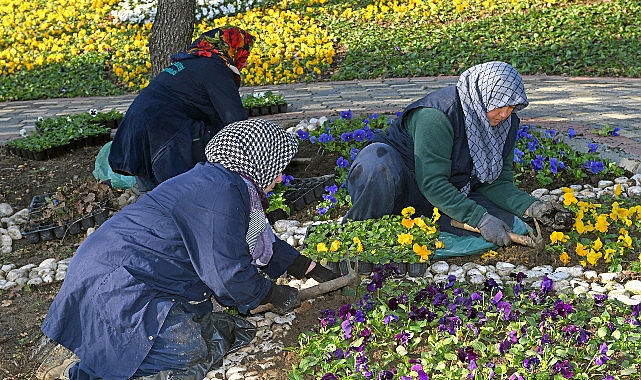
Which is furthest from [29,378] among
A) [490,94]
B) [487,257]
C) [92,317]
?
[490,94]

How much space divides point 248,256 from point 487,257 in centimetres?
147

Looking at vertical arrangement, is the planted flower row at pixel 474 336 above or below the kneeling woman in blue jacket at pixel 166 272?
below

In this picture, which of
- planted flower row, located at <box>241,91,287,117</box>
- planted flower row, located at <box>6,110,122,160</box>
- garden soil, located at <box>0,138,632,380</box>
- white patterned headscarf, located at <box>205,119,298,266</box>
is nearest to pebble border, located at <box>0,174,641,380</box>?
garden soil, located at <box>0,138,632,380</box>

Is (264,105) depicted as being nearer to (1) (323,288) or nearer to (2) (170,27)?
(2) (170,27)

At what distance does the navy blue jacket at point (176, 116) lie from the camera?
4.84m

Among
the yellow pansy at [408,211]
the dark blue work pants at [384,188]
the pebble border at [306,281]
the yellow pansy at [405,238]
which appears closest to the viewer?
the pebble border at [306,281]

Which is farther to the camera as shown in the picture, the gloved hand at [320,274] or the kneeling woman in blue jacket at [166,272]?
the gloved hand at [320,274]

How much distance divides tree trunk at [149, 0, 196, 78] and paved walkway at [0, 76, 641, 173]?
111 cm

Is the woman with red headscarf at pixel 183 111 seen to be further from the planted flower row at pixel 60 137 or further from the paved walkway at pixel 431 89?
the paved walkway at pixel 431 89

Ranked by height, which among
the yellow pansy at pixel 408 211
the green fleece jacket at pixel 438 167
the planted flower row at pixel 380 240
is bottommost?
the planted flower row at pixel 380 240

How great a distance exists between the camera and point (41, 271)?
14.8 ft

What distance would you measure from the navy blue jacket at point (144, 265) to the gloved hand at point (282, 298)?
0.87 feet

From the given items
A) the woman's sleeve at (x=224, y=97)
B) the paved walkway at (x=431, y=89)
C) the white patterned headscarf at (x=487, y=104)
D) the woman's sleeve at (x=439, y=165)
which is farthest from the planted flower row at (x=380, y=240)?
the paved walkway at (x=431, y=89)

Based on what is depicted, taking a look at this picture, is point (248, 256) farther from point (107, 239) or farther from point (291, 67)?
point (291, 67)
